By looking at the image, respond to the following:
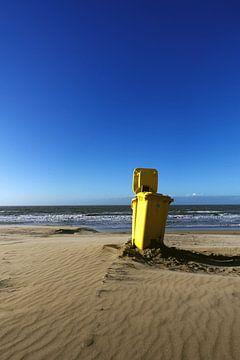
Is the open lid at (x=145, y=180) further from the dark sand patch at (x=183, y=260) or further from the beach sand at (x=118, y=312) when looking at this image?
the beach sand at (x=118, y=312)

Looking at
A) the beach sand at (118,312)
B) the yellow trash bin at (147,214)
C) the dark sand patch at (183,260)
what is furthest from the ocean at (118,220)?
the beach sand at (118,312)

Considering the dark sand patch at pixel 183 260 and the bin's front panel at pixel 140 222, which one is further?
the bin's front panel at pixel 140 222

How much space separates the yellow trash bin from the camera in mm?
8102

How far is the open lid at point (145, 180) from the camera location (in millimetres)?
8947

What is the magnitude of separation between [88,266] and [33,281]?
1.33m

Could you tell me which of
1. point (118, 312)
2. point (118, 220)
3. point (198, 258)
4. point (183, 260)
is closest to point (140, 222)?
point (183, 260)

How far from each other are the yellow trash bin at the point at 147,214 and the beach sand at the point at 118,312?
1.16 metres

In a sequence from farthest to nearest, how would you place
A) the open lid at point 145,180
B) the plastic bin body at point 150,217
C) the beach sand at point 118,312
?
the open lid at point 145,180
the plastic bin body at point 150,217
the beach sand at point 118,312

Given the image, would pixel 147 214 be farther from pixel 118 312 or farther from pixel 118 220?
pixel 118 220

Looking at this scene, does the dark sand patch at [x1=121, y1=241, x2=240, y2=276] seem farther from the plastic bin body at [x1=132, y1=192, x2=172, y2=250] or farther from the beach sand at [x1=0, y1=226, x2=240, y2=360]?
the plastic bin body at [x1=132, y1=192, x2=172, y2=250]

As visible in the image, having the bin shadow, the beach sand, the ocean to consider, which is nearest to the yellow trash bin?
the bin shadow

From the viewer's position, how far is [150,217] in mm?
8156

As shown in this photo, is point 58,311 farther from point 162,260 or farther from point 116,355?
point 162,260

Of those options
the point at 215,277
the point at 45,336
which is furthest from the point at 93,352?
the point at 215,277
